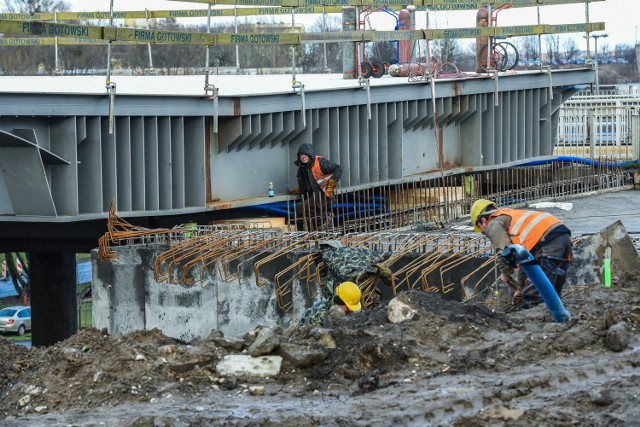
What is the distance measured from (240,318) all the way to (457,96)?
10.5m

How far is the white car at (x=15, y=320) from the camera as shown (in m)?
40.3

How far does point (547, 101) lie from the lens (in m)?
28.8

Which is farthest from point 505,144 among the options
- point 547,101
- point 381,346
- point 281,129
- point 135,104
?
point 381,346

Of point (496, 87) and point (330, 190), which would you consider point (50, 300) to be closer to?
point (330, 190)

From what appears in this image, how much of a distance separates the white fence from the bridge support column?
15017mm

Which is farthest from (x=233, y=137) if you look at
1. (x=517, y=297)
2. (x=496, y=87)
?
(x=517, y=297)

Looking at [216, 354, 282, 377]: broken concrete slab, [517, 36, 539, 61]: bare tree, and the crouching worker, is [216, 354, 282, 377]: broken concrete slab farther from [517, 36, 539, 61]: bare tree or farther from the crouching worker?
[517, 36, 539, 61]: bare tree

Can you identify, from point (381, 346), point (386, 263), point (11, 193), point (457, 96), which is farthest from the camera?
point (457, 96)

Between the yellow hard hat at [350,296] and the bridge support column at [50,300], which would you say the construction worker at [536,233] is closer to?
the yellow hard hat at [350,296]

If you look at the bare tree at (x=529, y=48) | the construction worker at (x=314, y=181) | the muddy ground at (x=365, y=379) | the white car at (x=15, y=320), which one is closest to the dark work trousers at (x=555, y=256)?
the muddy ground at (x=365, y=379)

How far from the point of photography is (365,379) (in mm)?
9562

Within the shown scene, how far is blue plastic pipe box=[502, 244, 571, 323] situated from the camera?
1159cm

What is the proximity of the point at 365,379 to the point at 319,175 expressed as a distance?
1265cm

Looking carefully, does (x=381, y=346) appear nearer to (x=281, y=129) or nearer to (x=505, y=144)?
(x=281, y=129)
